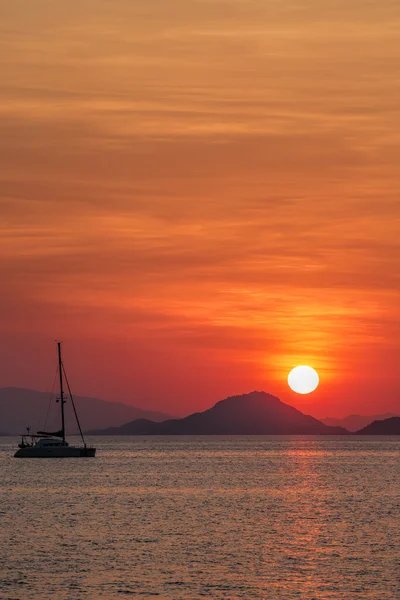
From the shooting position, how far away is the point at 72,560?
75.7 metres

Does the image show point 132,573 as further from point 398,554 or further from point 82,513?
point 82,513

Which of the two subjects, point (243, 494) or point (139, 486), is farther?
point (139, 486)

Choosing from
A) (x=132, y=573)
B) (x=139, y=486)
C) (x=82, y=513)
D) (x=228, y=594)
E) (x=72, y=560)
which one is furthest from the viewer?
(x=139, y=486)

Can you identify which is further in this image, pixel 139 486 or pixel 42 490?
pixel 139 486

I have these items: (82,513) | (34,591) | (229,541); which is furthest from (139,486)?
(34,591)

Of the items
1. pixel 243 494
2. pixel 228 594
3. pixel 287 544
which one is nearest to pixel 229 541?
pixel 287 544

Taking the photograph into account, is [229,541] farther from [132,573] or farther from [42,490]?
[42,490]

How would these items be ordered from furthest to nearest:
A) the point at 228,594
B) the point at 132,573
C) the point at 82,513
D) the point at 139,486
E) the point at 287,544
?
the point at 139,486 → the point at 82,513 → the point at 287,544 → the point at 132,573 → the point at 228,594

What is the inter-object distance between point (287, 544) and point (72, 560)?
60.1 feet

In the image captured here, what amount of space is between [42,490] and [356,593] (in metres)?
94.2

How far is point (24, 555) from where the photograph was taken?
7831cm

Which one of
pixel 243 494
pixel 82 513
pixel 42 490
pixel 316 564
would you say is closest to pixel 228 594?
pixel 316 564

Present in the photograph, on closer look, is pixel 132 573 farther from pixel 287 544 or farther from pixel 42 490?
pixel 42 490

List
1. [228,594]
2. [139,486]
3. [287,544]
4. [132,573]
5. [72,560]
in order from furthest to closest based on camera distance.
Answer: [139,486], [287,544], [72,560], [132,573], [228,594]
